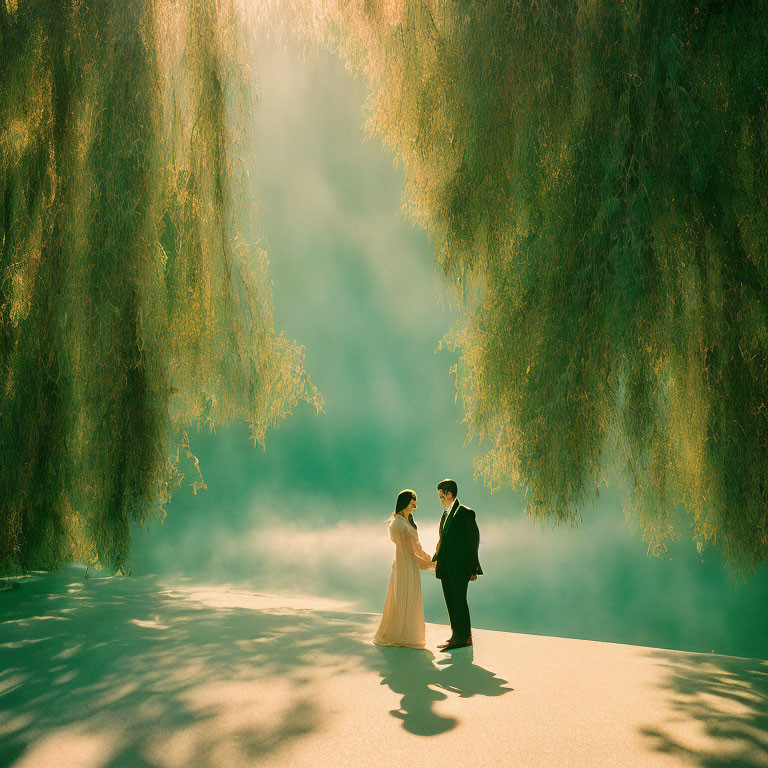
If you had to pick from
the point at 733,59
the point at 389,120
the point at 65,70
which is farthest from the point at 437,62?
the point at 65,70

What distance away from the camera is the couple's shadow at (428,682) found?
3.46 metres

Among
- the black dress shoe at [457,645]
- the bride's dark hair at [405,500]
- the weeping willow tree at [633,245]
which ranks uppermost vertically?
the weeping willow tree at [633,245]

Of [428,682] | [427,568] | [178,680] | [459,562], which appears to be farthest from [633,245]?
[178,680]

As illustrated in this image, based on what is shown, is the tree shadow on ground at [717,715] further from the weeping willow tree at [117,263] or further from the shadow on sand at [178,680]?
the weeping willow tree at [117,263]

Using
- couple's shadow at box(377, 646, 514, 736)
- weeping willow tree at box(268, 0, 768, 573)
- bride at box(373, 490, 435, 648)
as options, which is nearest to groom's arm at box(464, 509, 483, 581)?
bride at box(373, 490, 435, 648)

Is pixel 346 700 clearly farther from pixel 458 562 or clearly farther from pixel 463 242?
pixel 463 242

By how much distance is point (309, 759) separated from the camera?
9.55ft

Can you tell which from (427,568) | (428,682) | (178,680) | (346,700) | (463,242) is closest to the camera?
(346,700)

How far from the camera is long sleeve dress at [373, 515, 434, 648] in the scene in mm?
5422

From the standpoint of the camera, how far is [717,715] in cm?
357

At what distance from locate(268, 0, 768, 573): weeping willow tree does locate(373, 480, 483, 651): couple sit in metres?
1.49

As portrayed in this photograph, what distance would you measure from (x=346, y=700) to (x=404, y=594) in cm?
172

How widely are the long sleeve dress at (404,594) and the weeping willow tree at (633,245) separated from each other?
173 centimetres

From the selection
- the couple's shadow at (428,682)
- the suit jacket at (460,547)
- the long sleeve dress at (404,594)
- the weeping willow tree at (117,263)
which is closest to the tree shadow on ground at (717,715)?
the couple's shadow at (428,682)
